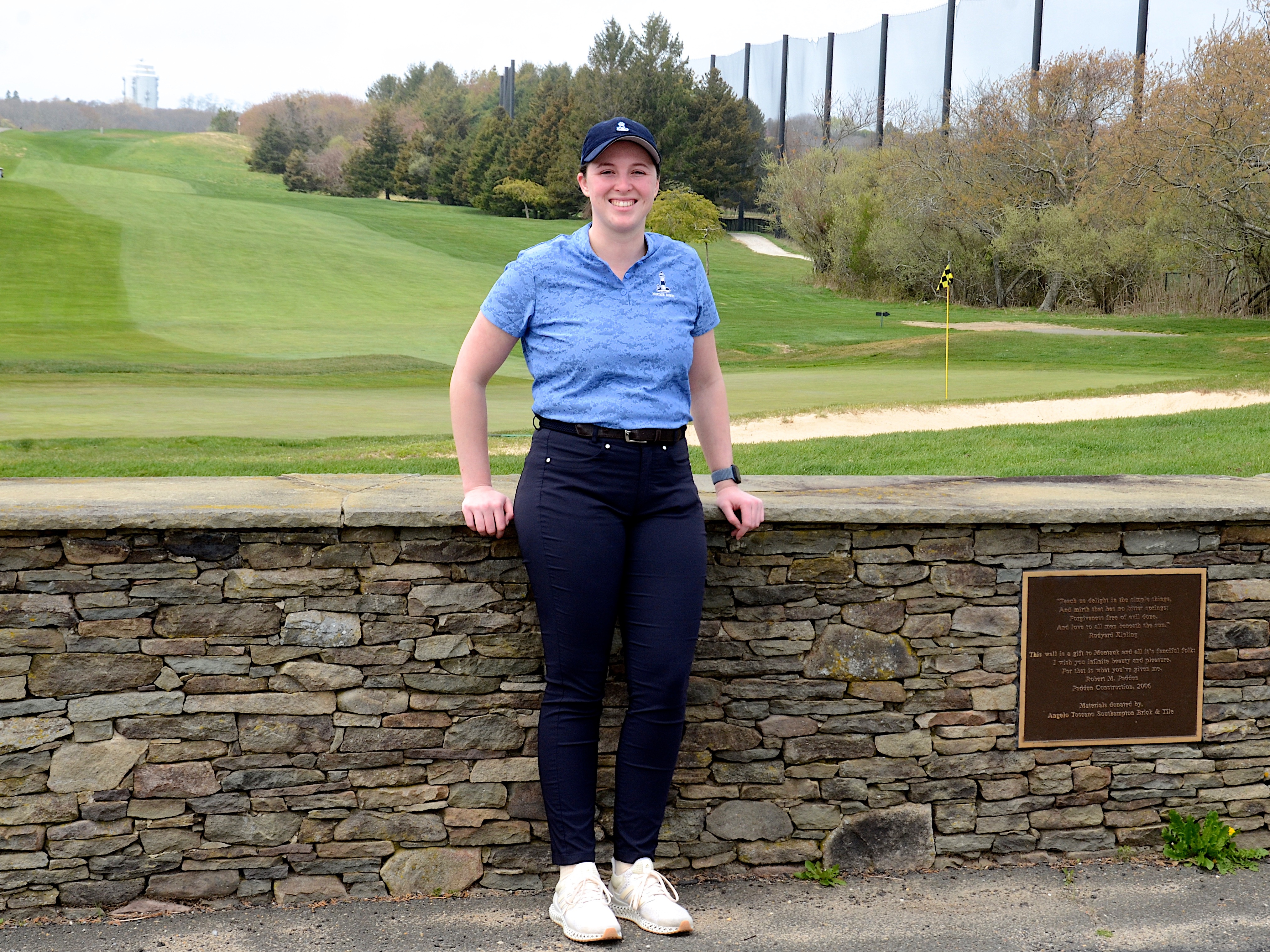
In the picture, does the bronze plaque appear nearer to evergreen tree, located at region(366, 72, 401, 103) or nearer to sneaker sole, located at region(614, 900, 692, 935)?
sneaker sole, located at region(614, 900, 692, 935)

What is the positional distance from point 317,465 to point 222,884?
5858mm

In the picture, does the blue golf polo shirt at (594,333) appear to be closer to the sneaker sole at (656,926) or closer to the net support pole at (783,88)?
the sneaker sole at (656,926)

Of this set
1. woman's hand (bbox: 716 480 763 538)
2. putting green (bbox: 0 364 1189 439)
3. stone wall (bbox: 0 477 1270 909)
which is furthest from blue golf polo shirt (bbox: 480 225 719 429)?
putting green (bbox: 0 364 1189 439)

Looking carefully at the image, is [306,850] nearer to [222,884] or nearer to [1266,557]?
[222,884]

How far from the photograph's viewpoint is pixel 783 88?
6788cm

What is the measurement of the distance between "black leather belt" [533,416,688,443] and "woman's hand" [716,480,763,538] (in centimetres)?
33

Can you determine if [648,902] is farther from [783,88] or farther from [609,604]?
[783,88]

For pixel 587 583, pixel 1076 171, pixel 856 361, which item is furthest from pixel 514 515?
pixel 1076 171

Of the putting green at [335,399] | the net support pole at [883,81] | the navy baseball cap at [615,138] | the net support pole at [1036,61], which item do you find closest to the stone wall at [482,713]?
the navy baseball cap at [615,138]

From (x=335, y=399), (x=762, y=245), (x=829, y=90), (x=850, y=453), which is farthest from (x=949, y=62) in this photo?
(x=850, y=453)

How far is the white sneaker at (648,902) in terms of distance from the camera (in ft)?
10.4

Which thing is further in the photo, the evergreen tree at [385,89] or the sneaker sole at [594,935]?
the evergreen tree at [385,89]

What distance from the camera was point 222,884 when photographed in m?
3.42

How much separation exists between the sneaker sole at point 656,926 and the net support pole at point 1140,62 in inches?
1306
